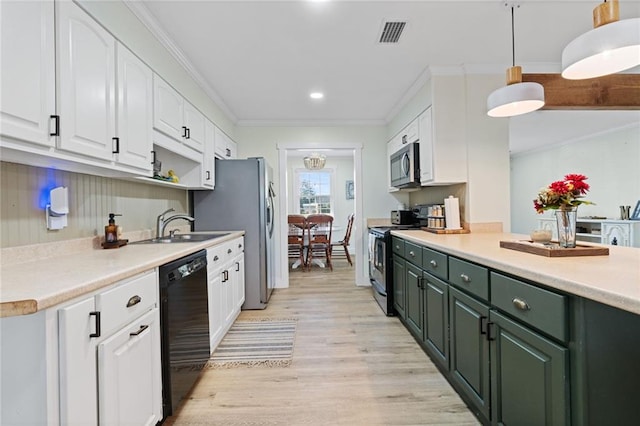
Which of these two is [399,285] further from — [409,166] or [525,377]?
[525,377]

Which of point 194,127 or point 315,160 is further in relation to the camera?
point 315,160

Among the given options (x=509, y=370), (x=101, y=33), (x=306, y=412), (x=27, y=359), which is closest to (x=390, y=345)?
(x=306, y=412)

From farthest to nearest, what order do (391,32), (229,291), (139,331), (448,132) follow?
(448,132) < (229,291) < (391,32) < (139,331)

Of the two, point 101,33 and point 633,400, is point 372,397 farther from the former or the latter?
point 101,33

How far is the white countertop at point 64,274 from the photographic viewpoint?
33.4 inches

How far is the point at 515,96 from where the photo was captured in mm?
1748

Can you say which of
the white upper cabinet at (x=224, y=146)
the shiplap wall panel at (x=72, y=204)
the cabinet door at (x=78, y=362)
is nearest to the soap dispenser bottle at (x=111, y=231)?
the shiplap wall panel at (x=72, y=204)

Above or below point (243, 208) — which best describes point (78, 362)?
below

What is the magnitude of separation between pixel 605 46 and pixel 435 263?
139cm

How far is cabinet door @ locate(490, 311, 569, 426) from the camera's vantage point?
104 cm

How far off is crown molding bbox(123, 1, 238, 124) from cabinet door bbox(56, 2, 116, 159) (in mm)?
400

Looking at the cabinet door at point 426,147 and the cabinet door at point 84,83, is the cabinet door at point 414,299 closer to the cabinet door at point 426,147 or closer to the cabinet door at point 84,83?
the cabinet door at point 426,147

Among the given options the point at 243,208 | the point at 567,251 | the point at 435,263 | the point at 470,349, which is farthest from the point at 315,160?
the point at 567,251

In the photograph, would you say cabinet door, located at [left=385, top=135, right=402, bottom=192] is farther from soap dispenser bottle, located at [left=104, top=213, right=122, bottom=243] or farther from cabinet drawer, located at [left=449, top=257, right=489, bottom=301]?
soap dispenser bottle, located at [left=104, top=213, right=122, bottom=243]
